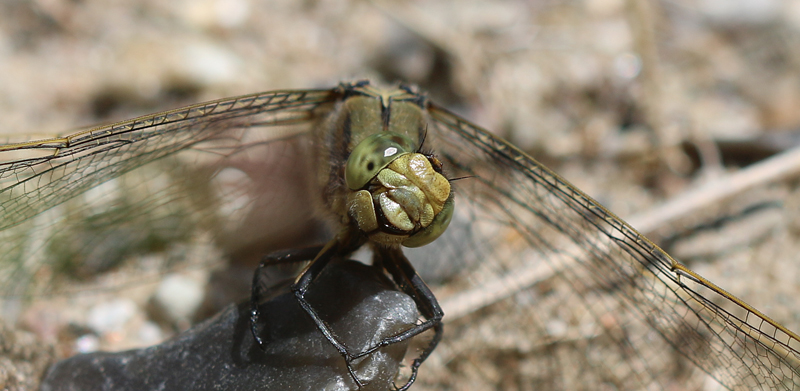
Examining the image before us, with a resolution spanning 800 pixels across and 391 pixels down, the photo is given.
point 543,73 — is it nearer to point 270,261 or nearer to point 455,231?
point 455,231

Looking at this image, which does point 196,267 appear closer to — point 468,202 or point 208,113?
point 208,113

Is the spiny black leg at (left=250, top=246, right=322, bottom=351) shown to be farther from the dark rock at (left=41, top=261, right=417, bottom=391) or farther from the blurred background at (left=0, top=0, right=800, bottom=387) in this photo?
the blurred background at (left=0, top=0, right=800, bottom=387)

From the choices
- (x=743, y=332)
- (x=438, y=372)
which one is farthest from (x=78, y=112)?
(x=743, y=332)

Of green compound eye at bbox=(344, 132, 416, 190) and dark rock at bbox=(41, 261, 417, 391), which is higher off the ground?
green compound eye at bbox=(344, 132, 416, 190)

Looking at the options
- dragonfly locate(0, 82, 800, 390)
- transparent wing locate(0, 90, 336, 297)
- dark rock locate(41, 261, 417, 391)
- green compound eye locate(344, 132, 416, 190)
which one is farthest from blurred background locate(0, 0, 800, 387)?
green compound eye locate(344, 132, 416, 190)

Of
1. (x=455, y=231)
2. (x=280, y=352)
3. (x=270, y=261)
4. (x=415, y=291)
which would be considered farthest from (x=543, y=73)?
(x=280, y=352)

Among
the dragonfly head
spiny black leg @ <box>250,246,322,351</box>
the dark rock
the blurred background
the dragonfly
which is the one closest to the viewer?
the dragonfly head

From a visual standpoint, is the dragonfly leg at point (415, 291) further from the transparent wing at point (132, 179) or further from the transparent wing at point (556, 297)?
the transparent wing at point (132, 179)
